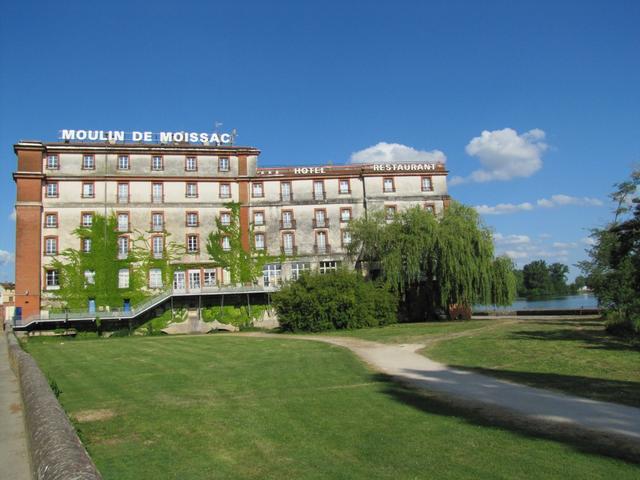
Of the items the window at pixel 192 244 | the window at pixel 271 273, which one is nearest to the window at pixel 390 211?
the window at pixel 271 273

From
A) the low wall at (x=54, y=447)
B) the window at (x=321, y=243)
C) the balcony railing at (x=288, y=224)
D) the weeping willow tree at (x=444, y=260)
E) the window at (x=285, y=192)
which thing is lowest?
the low wall at (x=54, y=447)

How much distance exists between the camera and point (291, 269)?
2153 inches

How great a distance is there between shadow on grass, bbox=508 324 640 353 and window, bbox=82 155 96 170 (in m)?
42.6

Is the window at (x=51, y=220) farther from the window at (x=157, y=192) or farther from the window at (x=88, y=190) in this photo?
the window at (x=157, y=192)

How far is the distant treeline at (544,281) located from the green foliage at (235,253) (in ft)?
323

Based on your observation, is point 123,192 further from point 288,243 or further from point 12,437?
point 12,437

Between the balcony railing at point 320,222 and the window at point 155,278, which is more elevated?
the balcony railing at point 320,222

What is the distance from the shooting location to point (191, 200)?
53906mm

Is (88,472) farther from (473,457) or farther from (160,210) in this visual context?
(160,210)

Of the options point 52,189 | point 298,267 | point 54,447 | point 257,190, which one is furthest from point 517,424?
point 52,189

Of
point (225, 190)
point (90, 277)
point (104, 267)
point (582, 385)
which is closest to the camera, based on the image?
point (582, 385)

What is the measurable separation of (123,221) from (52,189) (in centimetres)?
714

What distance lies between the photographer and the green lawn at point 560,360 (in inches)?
537

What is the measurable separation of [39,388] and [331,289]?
31.2 m
